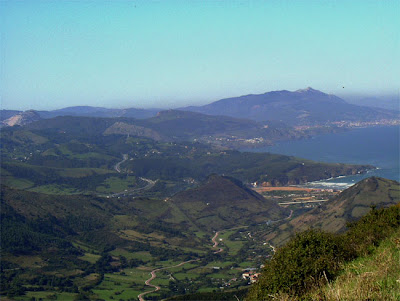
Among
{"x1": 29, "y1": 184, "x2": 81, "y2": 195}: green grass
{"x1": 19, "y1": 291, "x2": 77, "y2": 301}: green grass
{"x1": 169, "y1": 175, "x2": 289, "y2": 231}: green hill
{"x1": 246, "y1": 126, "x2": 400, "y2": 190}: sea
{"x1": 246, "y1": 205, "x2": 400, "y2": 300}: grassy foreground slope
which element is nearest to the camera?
{"x1": 246, "y1": 205, "x2": 400, "y2": 300}: grassy foreground slope

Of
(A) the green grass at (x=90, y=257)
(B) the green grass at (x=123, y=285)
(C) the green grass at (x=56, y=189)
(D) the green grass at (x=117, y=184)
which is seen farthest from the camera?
(D) the green grass at (x=117, y=184)

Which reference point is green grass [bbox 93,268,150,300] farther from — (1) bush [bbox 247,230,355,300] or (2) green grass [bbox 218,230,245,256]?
(1) bush [bbox 247,230,355,300]

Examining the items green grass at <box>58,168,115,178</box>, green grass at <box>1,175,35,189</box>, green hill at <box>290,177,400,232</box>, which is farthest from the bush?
green grass at <box>58,168,115,178</box>

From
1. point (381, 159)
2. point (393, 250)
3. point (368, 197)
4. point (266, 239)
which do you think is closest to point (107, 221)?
point (266, 239)

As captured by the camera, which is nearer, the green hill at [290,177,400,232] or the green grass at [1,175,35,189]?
the green hill at [290,177,400,232]

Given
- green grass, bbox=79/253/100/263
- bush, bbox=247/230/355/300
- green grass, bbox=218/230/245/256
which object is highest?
bush, bbox=247/230/355/300

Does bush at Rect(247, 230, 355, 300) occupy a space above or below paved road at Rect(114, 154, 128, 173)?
above

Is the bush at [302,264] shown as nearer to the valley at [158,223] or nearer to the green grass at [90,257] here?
the valley at [158,223]

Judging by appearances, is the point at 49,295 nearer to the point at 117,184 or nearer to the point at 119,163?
the point at 117,184

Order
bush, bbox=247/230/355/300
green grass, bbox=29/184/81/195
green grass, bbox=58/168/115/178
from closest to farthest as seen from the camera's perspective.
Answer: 1. bush, bbox=247/230/355/300
2. green grass, bbox=29/184/81/195
3. green grass, bbox=58/168/115/178

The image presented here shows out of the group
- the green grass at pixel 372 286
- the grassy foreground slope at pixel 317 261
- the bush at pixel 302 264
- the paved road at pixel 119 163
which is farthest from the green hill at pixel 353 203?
the paved road at pixel 119 163
